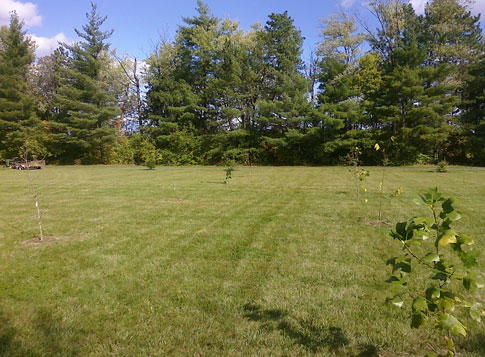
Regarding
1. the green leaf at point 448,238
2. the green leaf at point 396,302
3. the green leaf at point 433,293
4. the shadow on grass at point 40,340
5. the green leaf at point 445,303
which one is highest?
the green leaf at point 448,238

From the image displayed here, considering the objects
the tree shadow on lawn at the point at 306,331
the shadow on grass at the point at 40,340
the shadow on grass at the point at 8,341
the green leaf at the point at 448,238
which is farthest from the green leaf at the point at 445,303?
the shadow on grass at the point at 8,341

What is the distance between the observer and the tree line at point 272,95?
23.8 meters

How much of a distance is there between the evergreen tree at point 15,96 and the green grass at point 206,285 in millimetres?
25891

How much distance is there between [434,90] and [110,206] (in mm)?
24480

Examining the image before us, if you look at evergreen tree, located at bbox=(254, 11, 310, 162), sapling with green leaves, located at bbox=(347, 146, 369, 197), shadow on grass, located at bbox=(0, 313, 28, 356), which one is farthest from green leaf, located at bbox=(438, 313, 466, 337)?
evergreen tree, located at bbox=(254, 11, 310, 162)

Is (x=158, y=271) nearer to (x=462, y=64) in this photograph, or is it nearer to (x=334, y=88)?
(x=334, y=88)

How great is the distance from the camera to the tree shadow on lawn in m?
2.31

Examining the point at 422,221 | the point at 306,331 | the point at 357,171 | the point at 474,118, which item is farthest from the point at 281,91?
the point at 422,221

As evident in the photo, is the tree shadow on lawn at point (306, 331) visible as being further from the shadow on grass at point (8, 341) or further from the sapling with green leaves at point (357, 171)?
the sapling with green leaves at point (357, 171)

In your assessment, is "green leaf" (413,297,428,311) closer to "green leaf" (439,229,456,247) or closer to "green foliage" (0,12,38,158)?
"green leaf" (439,229,456,247)

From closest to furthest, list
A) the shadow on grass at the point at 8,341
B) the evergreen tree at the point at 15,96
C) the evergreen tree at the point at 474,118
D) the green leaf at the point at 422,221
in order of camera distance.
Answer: the green leaf at the point at 422,221 < the shadow on grass at the point at 8,341 < the evergreen tree at the point at 474,118 < the evergreen tree at the point at 15,96

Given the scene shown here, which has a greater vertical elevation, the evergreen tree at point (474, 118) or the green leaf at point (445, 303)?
the evergreen tree at point (474, 118)

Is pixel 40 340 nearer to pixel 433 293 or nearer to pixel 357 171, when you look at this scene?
pixel 433 293

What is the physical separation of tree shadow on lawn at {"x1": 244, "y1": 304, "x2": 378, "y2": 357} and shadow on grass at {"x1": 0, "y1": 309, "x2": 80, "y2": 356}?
59.3 inches
